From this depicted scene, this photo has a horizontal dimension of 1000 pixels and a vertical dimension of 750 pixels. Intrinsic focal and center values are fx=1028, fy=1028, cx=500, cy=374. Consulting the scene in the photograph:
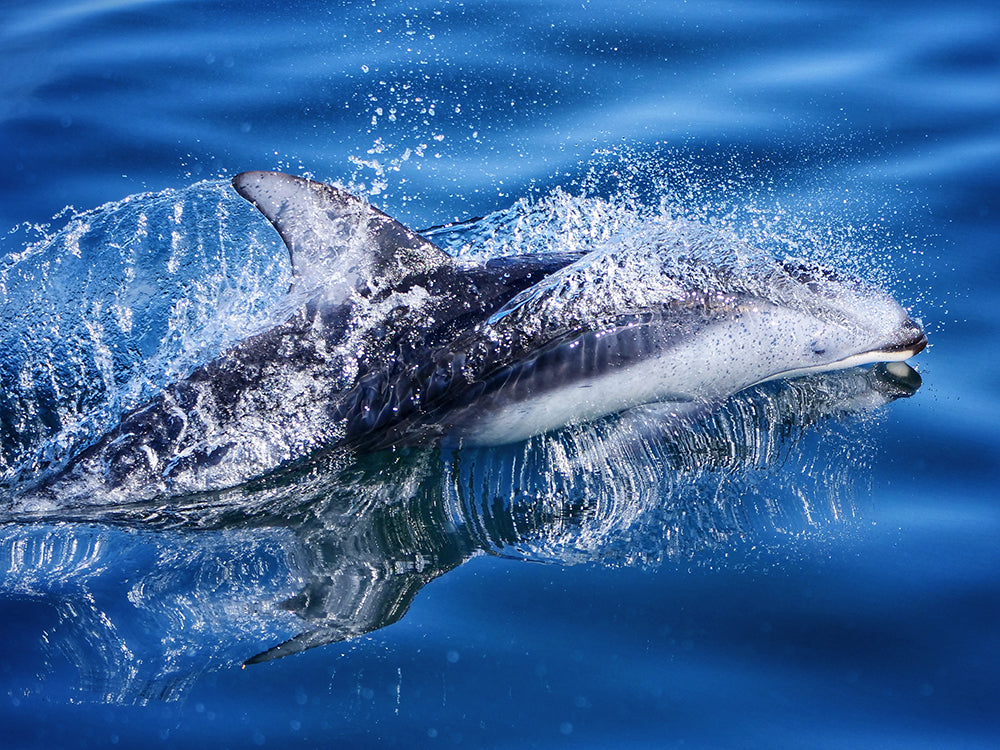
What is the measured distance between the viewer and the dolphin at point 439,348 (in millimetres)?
5035

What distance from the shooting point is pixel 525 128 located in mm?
8438

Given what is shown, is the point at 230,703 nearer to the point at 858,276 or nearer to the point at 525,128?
the point at 858,276

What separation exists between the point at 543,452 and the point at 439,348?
762 millimetres

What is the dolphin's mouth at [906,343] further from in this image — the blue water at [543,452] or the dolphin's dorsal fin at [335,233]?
the dolphin's dorsal fin at [335,233]

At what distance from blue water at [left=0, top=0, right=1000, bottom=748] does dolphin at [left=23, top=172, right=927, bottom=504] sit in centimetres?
29

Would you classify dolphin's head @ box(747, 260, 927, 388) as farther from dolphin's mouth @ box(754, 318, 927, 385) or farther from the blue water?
the blue water

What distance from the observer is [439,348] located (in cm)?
524

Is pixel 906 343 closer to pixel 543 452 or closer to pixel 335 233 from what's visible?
pixel 543 452

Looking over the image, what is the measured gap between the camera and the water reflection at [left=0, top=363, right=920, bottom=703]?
4.24 m

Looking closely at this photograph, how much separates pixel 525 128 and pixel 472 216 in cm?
142

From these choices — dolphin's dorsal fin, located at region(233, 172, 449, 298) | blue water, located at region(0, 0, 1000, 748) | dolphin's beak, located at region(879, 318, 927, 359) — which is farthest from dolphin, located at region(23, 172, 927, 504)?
blue water, located at region(0, 0, 1000, 748)

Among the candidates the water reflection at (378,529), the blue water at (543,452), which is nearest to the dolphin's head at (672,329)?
the water reflection at (378,529)

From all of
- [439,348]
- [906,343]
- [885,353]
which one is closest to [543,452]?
[439,348]

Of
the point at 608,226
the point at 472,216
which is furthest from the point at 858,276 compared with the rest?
the point at 472,216
